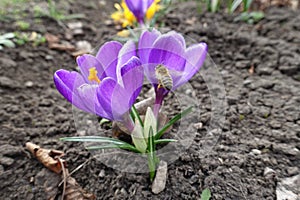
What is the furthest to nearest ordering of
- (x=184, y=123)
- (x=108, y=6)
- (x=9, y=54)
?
1. (x=108, y=6)
2. (x=9, y=54)
3. (x=184, y=123)

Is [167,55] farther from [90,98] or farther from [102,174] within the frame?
[102,174]

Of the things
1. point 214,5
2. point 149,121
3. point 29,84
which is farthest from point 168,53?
point 214,5

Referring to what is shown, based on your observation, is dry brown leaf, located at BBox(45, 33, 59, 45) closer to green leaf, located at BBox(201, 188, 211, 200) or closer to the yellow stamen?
the yellow stamen

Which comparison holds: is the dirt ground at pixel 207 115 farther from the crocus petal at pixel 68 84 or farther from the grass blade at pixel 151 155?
the crocus petal at pixel 68 84

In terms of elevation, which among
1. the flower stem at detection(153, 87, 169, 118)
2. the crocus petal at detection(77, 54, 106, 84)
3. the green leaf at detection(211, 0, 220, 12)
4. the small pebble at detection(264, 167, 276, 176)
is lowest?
the small pebble at detection(264, 167, 276, 176)

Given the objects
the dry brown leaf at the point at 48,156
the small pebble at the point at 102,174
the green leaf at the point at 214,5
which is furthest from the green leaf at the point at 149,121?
the green leaf at the point at 214,5

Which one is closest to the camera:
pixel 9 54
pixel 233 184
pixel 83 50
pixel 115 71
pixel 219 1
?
pixel 115 71

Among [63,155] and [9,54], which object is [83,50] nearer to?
[9,54]

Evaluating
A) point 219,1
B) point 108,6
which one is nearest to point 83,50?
point 108,6

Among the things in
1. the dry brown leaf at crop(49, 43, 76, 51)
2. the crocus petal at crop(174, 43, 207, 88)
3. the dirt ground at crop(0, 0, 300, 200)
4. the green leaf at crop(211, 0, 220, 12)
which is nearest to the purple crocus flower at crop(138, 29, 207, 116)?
the crocus petal at crop(174, 43, 207, 88)
